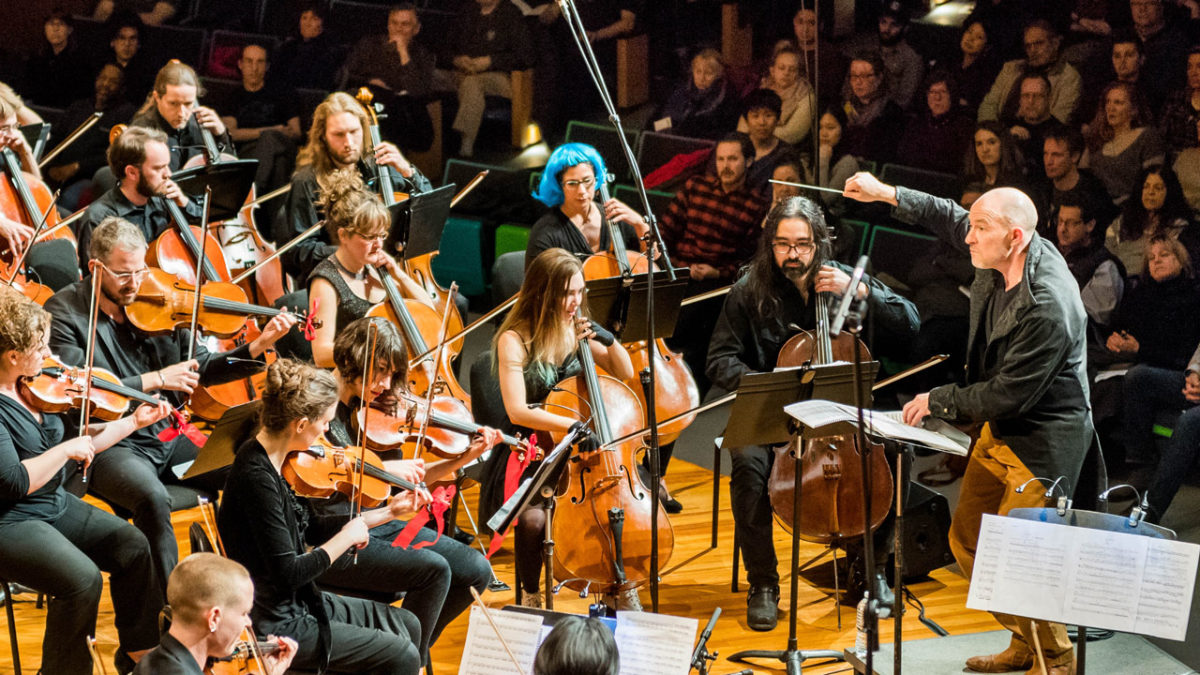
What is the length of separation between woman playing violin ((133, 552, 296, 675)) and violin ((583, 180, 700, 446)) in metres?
1.91

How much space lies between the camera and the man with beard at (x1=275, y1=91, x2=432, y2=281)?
204 inches

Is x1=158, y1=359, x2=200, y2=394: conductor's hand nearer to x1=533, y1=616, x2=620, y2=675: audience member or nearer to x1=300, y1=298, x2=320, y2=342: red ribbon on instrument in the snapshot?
x1=300, y1=298, x2=320, y2=342: red ribbon on instrument

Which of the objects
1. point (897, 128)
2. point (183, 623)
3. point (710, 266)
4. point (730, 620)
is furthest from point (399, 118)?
point (183, 623)

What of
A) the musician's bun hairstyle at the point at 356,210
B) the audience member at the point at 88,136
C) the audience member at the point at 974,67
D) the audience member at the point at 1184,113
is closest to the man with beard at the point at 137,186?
the musician's bun hairstyle at the point at 356,210

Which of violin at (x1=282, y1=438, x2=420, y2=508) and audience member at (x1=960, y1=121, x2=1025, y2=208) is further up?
audience member at (x1=960, y1=121, x2=1025, y2=208)

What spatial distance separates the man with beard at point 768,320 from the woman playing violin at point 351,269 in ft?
3.97

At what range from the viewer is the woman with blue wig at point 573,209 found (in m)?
4.99

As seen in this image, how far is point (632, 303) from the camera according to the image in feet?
14.1

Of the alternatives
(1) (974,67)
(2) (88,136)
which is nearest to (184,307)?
(1) (974,67)

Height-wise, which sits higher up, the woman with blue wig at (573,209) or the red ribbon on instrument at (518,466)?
the woman with blue wig at (573,209)

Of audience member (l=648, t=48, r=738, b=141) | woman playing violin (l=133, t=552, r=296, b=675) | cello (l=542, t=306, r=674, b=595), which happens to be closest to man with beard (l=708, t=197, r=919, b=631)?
cello (l=542, t=306, r=674, b=595)

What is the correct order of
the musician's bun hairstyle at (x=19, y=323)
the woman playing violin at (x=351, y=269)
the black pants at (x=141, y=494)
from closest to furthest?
1. the musician's bun hairstyle at (x=19, y=323)
2. the black pants at (x=141, y=494)
3. the woman playing violin at (x=351, y=269)

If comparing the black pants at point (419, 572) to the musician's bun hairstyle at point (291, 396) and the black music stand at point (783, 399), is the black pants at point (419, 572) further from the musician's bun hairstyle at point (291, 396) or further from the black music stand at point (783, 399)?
the black music stand at point (783, 399)

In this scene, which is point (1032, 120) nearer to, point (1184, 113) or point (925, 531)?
point (1184, 113)
